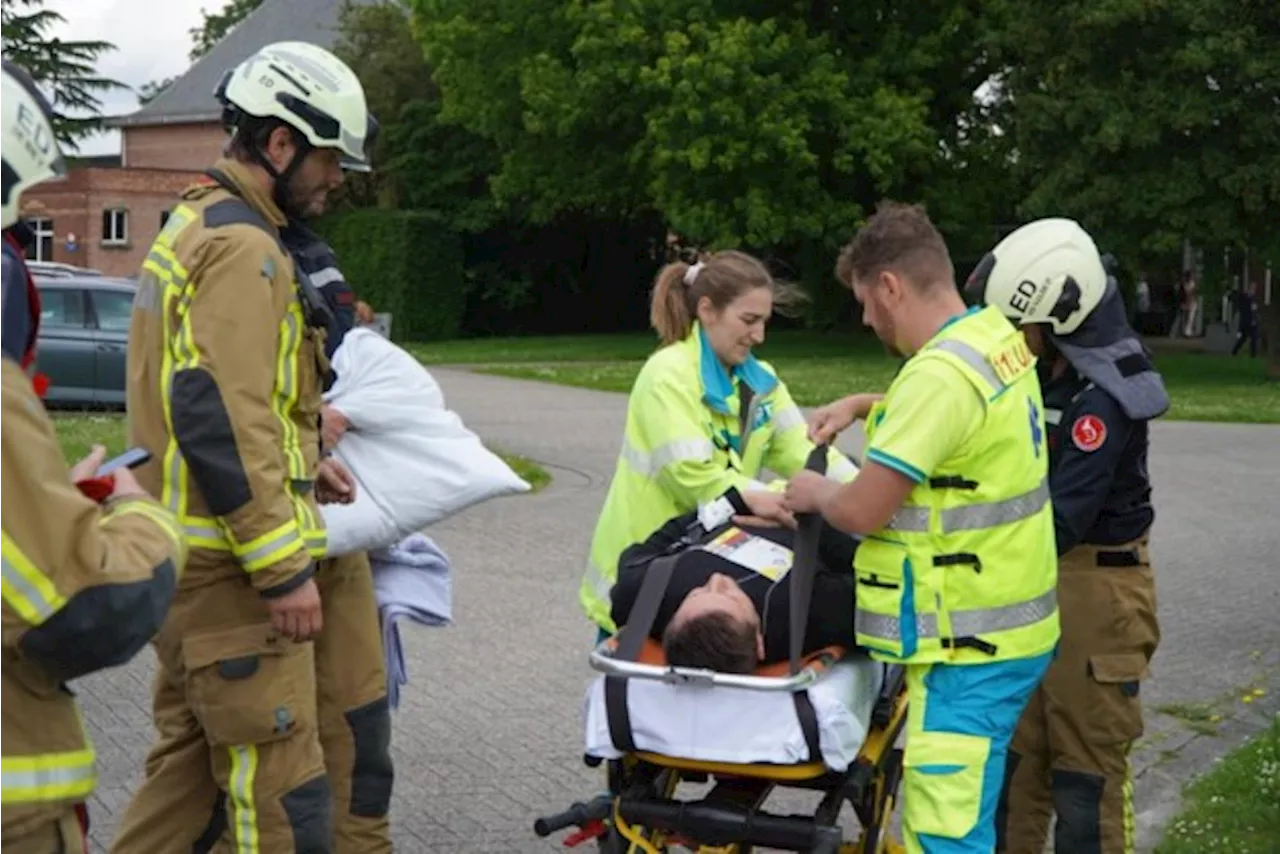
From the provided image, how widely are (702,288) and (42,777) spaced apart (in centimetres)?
325

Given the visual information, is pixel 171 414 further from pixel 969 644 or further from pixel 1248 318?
pixel 1248 318

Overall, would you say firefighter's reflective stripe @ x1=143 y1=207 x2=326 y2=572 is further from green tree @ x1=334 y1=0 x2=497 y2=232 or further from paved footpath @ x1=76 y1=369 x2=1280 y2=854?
green tree @ x1=334 y1=0 x2=497 y2=232

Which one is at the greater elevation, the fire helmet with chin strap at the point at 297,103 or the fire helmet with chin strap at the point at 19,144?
the fire helmet with chin strap at the point at 297,103

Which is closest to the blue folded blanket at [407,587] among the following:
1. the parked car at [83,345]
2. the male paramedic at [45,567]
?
the male paramedic at [45,567]

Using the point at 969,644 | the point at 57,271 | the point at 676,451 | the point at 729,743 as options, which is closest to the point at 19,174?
the point at 729,743

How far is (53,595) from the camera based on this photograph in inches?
113

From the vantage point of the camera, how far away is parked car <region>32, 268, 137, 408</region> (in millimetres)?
21266

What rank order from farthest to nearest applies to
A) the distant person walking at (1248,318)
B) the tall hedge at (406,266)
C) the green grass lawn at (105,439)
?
the tall hedge at (406,266)
the distant person walking at (1248,318)
the green grass lawn at (105,439)

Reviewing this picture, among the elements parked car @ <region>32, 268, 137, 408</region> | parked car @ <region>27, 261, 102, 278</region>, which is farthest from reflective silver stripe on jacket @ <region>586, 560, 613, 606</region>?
parked car @ <region>27, 261, 102, 278</region>

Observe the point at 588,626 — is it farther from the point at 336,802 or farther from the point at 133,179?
the point at 133,179

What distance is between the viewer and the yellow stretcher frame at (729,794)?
4.58 m

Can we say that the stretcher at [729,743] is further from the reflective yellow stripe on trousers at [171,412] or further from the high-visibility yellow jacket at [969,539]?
the reflective yellow stripe on trousers at [171,412]

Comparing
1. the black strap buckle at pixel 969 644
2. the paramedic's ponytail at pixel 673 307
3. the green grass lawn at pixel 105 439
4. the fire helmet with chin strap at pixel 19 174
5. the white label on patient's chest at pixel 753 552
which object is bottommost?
the green grass lawn at pixel 105 439

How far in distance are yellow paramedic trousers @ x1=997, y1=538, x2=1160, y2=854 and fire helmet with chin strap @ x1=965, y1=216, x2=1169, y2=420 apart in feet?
1.64
